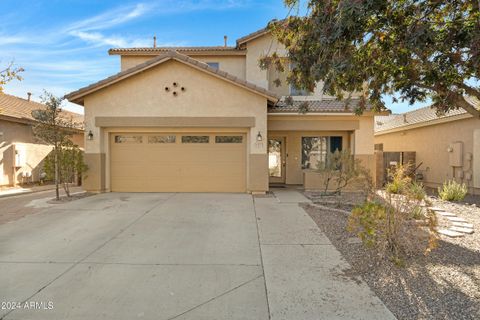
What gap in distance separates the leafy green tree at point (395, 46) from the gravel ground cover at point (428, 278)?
2.60m

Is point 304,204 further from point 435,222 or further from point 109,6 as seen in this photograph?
point 109,6

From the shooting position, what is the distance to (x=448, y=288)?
12.5 feet

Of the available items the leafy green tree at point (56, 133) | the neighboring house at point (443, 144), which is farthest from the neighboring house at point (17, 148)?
the neighboring house at point (443, 144)

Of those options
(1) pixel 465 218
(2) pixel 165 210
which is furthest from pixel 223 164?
(1) pixel 465 218

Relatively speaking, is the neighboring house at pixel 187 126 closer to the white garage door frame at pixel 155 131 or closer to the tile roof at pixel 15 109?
the white garage door frame at pixel 155 131

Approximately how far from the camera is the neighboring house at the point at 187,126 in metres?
11.5

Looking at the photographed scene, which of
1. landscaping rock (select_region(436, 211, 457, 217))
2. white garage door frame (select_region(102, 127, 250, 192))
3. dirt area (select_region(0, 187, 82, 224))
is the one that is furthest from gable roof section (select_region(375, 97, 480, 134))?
dirt area (select_region(0, 187, 82, 224))

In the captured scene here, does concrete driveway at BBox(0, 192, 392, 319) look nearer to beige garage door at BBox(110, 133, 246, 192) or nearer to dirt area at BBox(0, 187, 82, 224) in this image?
dirt area at BBox(0, 187, 82, 224)

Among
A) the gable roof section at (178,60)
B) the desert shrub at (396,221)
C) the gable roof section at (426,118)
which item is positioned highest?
the gable roof section at (178,60)

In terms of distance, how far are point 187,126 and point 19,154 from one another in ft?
31.8

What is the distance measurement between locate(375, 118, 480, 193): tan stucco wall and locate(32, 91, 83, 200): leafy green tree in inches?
655

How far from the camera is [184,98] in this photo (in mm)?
Answer: 11562

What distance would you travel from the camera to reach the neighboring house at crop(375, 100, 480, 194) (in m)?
12.2

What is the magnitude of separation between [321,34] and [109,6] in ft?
29.9
